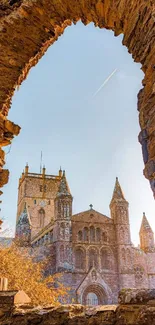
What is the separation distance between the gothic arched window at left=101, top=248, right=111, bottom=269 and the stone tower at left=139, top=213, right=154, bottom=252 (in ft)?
18.0

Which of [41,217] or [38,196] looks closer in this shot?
[41,217]

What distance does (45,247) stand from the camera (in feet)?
99.3

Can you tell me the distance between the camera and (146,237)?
34938 millimetres

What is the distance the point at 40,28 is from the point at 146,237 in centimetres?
3433

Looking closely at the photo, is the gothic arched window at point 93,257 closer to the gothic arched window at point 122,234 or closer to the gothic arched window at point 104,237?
the gothic arched window at point 104,237

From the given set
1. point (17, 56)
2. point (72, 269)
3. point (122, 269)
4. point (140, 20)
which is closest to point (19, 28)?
point (17, 56)

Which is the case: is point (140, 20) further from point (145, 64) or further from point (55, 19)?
point (55, 19)

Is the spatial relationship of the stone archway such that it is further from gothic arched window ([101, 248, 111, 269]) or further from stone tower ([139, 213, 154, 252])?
stone tower ([139, 213, 154, 252])

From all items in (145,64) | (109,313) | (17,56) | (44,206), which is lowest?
(109,313)

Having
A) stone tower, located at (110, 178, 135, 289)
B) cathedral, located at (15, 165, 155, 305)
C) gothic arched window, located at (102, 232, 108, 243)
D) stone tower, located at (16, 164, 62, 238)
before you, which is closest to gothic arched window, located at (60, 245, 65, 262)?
cathedral, located at (15, 165, 155, 305)

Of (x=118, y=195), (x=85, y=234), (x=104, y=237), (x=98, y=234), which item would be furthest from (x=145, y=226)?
(x=85, y=234)

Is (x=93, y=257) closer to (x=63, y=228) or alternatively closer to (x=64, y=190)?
(x=63, y=228)

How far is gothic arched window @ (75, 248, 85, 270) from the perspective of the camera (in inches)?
1174

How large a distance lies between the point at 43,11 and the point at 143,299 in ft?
11.2
